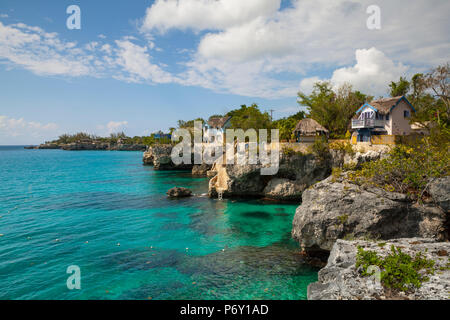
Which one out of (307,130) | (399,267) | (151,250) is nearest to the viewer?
(399,267)

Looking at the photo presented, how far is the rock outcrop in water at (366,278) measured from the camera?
5.76m

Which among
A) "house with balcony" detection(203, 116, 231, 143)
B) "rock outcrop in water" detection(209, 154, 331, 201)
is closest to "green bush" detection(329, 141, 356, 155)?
"rock outcrop in water" detection(209, 154, 331, 201)

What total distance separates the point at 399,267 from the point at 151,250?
41.2 feet

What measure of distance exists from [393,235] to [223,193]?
18.8 metres

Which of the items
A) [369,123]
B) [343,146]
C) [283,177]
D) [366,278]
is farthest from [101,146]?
[366,278]

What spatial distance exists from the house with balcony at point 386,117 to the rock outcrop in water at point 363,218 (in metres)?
23.5

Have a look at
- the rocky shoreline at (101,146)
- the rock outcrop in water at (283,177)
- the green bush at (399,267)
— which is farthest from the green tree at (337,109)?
the rocky shoreline at (101,146)

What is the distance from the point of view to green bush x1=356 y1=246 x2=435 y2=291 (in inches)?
236

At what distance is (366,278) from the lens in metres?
6.42

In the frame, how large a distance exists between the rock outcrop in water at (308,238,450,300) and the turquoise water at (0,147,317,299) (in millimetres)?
3440

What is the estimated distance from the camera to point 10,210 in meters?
23.7

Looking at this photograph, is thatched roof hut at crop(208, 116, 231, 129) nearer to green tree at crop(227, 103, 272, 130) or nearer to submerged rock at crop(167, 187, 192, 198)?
green tree at crop(227, 103, 272, 130)

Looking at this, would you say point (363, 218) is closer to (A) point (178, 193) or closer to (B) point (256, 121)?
(A) point (178, 193)
